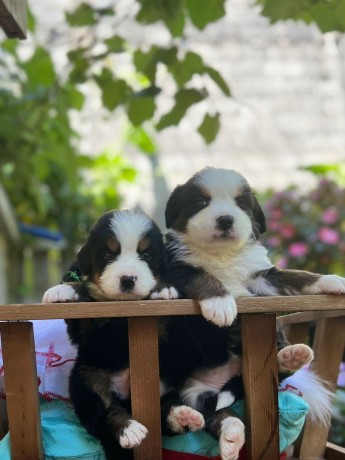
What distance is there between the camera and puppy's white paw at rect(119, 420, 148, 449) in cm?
164

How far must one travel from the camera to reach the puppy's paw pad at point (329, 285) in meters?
1.78

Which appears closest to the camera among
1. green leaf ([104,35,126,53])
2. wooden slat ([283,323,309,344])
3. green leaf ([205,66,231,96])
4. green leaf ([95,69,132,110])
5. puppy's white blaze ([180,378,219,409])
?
puppy's white blaze ([180,378,219,409])

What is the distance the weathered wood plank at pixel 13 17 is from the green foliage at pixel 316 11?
1.05m

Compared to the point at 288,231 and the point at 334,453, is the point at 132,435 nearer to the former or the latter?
the point at 334,453

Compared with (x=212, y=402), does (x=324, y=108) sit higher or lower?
higher

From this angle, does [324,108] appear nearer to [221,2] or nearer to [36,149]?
[36,149]

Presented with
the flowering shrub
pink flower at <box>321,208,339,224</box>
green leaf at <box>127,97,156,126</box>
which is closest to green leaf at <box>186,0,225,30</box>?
green leaf at <box>127,97,156,126</box>

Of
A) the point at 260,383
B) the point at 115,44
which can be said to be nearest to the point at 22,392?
the point at 260,383

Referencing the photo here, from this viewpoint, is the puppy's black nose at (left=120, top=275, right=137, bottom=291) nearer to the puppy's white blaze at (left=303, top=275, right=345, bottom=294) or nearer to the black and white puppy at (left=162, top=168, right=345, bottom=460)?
the black and white puppy at (left=162, top=168, right=345, bottom=460)

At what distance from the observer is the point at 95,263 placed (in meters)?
1.85

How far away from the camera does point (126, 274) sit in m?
1.76

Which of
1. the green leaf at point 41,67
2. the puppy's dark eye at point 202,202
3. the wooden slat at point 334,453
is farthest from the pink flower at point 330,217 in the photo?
the puppy's dark eye at point 202,202

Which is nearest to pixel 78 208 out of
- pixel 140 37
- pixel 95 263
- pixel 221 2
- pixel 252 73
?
pixel 140 37

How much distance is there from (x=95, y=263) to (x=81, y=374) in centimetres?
27
